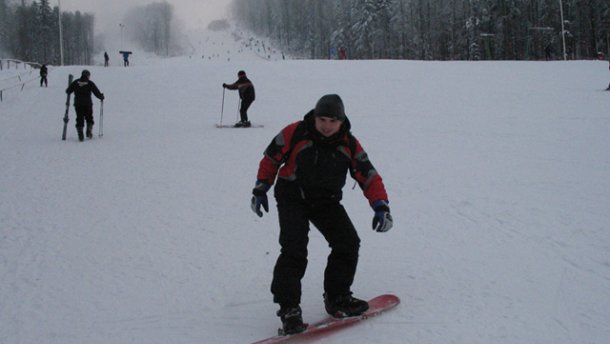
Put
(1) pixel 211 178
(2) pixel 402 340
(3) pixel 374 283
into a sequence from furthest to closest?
(1) pixel 211 178 → (3) pixel 374 283 → (2) pixel 402 340

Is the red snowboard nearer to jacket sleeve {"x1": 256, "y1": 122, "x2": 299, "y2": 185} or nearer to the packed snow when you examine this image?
the packed snow

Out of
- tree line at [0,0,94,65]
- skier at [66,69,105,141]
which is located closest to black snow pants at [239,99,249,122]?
skier at [66,69,105,141]

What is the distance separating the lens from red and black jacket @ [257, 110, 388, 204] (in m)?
2.98

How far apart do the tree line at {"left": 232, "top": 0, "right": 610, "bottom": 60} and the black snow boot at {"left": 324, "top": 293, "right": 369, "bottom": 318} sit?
135 feet

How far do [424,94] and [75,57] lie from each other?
89.5 m

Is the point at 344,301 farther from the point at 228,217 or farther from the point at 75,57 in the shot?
the point at 75,57

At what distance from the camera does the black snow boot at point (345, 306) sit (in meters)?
3.13

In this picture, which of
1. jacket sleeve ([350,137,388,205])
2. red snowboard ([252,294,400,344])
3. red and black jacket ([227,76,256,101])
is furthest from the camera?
red and black jacket ([227,76,256,101])

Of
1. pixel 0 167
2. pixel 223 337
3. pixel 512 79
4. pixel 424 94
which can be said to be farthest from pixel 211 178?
pixel 512 79

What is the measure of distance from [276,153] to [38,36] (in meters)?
90.2

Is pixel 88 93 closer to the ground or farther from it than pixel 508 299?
farther from it

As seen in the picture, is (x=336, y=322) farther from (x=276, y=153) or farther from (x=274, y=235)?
(x=274, y=235)

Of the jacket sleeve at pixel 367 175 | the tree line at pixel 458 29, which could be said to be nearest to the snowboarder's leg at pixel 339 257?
the jacket sleeve at pixel 367 175

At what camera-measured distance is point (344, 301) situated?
125 inches
